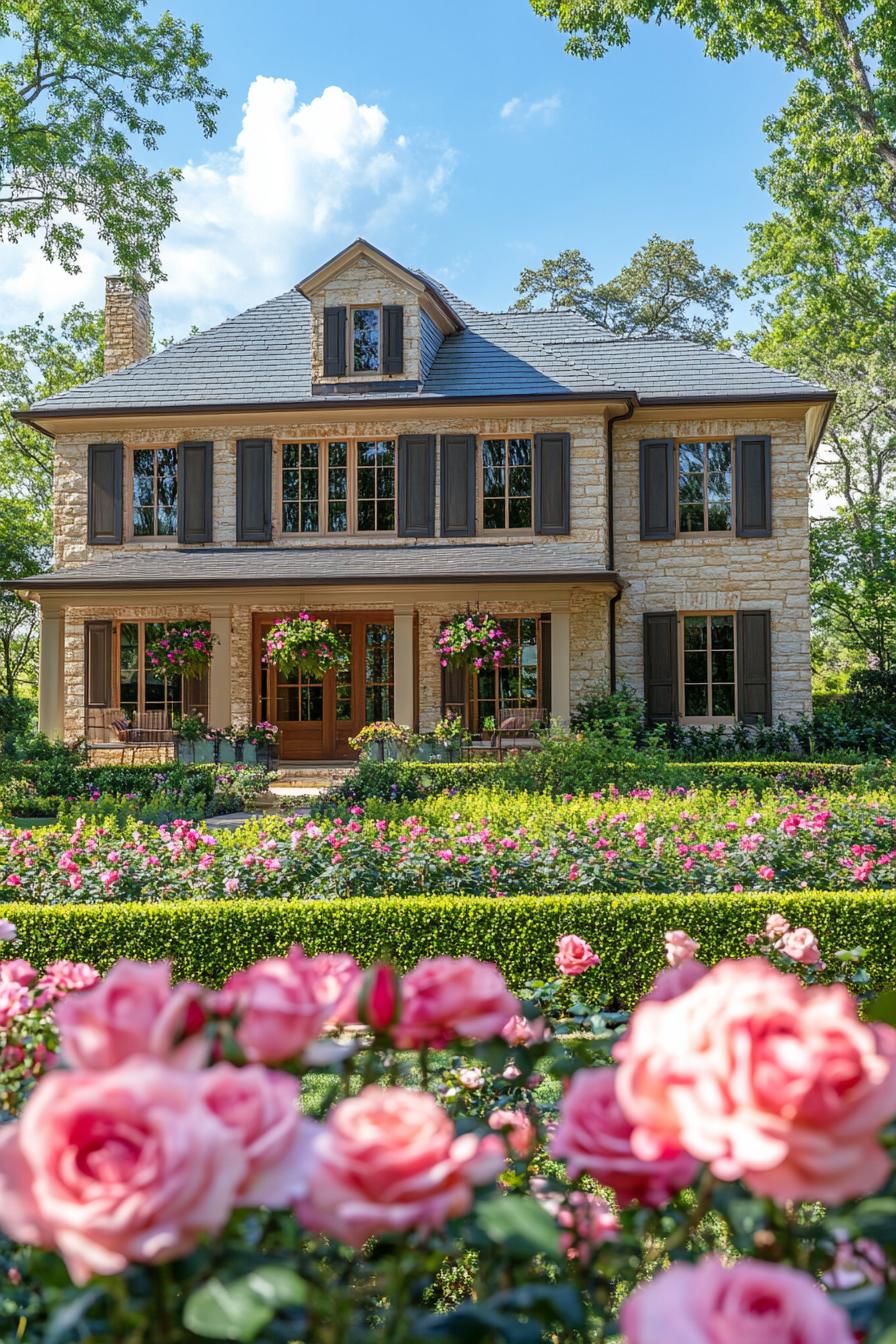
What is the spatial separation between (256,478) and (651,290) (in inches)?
787

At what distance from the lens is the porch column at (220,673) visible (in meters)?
16.1

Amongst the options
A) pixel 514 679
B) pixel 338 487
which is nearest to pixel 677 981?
pixel 514 679

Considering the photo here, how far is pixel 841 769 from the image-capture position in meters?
12.1

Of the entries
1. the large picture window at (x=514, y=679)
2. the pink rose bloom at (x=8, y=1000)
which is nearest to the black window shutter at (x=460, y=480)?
the large picture window at (x=514, y=679)

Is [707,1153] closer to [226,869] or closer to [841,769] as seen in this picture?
[226,869]

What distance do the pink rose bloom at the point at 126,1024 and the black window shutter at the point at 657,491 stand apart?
648 inches

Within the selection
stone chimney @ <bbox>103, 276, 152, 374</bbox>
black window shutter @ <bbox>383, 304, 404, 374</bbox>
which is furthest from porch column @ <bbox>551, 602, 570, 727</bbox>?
stone chimney @ <bbox>103, 276, 152, 374</bbox>

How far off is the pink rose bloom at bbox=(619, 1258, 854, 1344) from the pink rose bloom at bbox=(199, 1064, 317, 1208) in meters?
0.31

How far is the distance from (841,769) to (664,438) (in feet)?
Answer: 23.2

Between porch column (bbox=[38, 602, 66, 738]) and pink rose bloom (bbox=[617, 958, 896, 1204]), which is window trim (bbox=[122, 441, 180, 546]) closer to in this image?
porch column (bbox=[38, 602, 66, 738])

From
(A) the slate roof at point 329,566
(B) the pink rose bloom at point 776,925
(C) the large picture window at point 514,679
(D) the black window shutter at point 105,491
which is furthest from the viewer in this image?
(D) the black window shutter at point 105,491

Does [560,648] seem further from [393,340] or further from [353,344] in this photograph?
[353,344]

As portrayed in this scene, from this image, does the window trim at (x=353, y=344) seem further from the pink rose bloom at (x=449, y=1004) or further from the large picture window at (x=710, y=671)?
the pink rose bloom at (x=449, y=1004)

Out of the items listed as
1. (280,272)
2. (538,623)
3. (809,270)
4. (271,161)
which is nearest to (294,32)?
(271,161)
